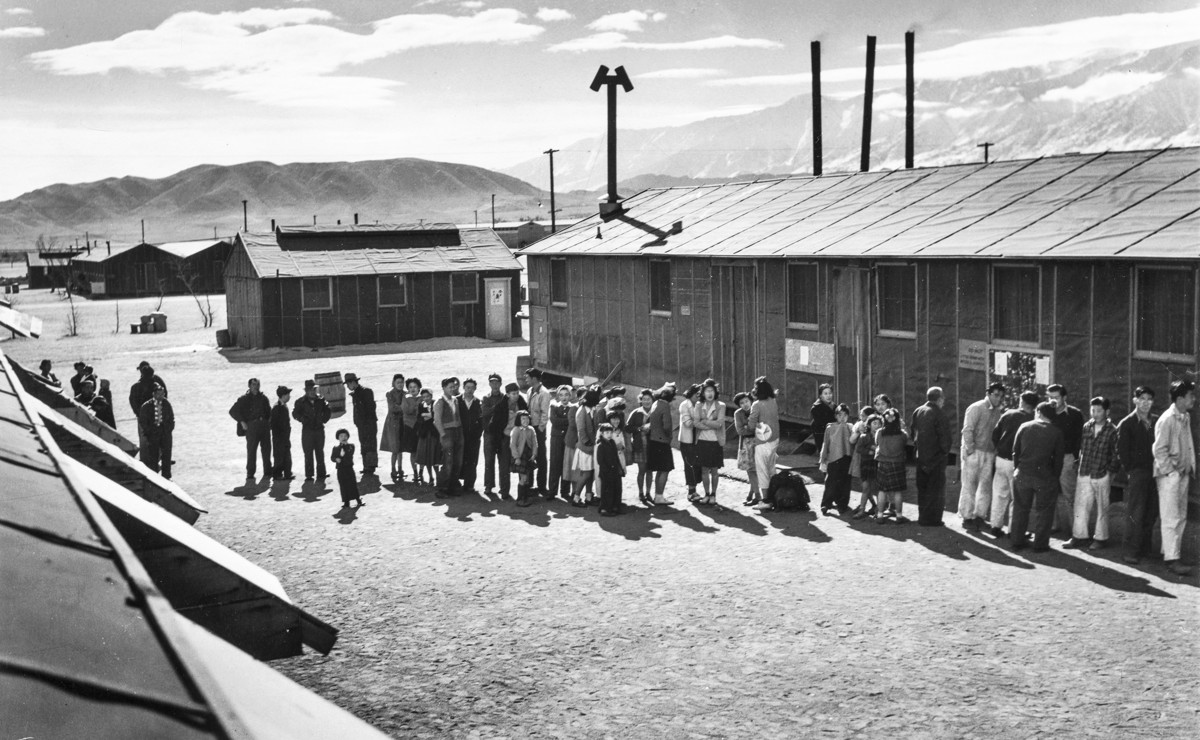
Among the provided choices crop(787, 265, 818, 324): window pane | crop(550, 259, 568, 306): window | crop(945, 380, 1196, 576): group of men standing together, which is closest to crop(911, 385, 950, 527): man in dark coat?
crop(945, 380, 1196, 576): group of men standing together

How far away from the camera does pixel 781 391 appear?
22.0 m

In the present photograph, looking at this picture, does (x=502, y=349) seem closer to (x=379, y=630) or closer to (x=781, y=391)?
(x=781, y=391)

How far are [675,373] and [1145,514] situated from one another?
43.7 ft

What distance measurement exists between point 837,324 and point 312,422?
936cm

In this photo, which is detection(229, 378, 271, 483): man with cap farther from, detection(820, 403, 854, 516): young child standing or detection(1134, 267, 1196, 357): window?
detection(1134, 267, 1196, 357): window

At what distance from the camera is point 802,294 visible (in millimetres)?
21578

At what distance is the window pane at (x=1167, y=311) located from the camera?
48.3 feet

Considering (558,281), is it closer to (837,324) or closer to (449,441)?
(837,324)

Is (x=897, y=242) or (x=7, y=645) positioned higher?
(x=897, y=242)

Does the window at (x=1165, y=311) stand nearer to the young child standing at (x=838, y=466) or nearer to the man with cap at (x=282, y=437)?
the young child standing at (x=838, y=466)

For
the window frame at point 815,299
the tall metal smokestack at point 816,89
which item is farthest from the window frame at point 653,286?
the tall metal smokestack at point 816,89

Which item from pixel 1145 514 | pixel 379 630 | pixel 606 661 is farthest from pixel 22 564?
pixel 1145 514

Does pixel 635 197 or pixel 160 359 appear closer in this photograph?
pixel 635 197

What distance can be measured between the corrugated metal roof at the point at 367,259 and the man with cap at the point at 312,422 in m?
24.1
